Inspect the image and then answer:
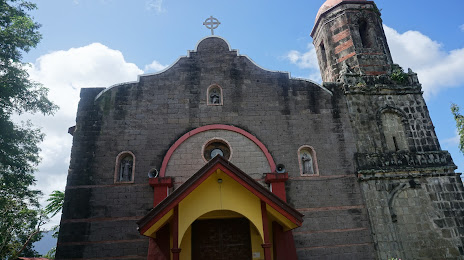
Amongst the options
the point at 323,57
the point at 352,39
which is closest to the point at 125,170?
the point at 323,57

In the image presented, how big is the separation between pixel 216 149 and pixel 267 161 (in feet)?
6.45

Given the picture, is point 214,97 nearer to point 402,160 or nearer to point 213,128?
point 213,128

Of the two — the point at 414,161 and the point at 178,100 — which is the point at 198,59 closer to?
the point at 178,100

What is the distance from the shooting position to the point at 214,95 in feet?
41.2

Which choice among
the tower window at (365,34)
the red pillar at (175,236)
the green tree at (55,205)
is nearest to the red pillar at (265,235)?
the red pillar at (175,236)

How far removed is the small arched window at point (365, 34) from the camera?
1436 centimetres

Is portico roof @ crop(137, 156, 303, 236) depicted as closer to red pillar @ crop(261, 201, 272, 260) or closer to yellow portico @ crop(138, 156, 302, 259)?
yellow portico @ crop(138, 156, 302, 259)

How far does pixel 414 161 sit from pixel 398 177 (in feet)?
3.32

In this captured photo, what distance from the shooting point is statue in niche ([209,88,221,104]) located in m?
12.4

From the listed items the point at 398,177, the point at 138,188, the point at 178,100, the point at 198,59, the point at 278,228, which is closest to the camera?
the point at 278,228

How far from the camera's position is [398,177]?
11.4 metres

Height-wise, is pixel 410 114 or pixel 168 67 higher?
pixel 168 67

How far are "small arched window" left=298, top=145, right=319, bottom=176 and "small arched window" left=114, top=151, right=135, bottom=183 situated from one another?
244 inches

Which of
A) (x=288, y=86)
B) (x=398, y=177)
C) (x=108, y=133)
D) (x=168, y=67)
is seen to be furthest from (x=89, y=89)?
(x=398, y=177)
